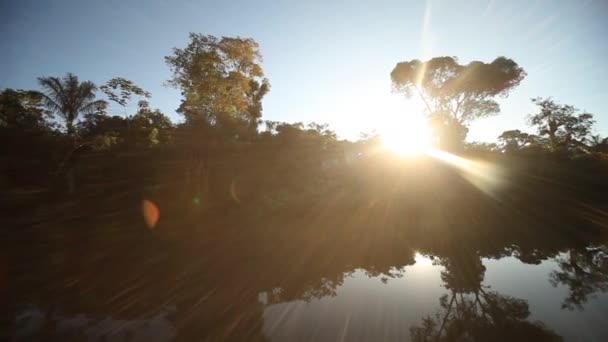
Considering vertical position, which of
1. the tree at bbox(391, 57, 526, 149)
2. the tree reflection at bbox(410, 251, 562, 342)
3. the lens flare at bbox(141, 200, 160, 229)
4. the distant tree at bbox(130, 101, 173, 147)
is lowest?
the lens flare at bbox(141, 200, 160, 229)

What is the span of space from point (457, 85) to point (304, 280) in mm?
24609

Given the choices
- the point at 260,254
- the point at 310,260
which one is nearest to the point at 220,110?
the point at 260,254

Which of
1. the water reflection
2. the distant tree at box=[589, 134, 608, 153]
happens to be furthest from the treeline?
the distant tree at box=[589, 134, 608, 153]

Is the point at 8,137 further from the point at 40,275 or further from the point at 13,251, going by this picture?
the point at 40,275

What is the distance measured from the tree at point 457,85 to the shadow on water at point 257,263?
14.0 meters

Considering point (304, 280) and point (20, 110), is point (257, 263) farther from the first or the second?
point (20, 110)

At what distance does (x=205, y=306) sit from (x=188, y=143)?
A: 8.80 m

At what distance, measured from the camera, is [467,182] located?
44.9ft

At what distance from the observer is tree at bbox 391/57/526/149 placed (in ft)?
65.5

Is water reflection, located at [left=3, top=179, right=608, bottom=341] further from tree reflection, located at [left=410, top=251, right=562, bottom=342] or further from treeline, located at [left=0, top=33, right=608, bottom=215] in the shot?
treeline, located at [left=0, top=33, right=608, bottom=215]

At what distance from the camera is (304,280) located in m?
4.31

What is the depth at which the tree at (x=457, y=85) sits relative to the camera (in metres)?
20.0

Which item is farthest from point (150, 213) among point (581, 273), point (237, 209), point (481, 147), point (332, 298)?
point (481, 147)

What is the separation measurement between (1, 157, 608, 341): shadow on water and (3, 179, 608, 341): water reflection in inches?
1.1
